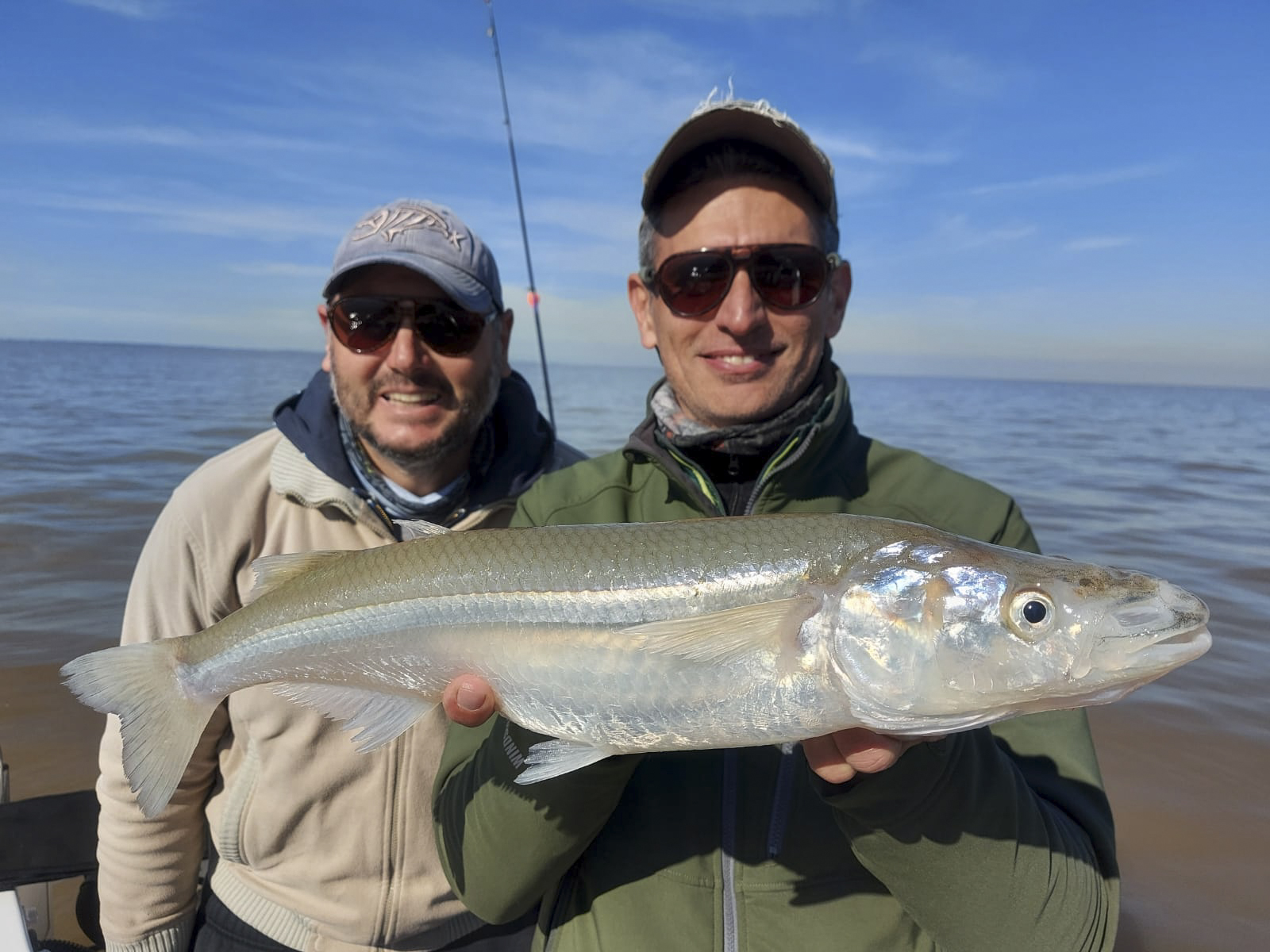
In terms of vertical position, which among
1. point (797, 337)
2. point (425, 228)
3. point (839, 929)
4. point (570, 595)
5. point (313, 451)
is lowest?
point (839, 929)

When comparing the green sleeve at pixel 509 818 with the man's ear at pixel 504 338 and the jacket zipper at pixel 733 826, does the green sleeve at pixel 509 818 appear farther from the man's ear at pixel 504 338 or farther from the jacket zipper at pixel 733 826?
the man's ear at pixel 504 338

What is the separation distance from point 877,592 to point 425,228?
2657mm

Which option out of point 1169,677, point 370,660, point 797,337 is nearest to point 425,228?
point 797,337

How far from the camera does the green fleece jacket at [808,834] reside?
6.89 ft

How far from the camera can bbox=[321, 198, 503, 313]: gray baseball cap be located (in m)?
3.47

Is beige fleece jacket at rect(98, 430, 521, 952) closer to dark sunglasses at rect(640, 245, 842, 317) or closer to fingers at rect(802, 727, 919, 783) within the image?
dark sunglasses at rect(640, 245, 842, 317)

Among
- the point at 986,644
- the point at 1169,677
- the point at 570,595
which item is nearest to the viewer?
the point at 986,644

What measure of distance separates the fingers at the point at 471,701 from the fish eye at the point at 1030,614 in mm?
1475

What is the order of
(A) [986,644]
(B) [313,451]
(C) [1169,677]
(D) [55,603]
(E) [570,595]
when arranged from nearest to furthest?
(A) [986,644], (E) [570,595], (B) [313,451], (C) [1169,677], (D) [55,603]

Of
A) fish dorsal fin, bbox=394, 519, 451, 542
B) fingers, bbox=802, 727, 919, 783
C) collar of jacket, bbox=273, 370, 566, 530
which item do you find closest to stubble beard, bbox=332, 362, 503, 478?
collar of jacket, bbox=273, 370, 566, 530

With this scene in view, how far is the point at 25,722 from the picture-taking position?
6.39 meters

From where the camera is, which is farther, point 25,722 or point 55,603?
point 55,603

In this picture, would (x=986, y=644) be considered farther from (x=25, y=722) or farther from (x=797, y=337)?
(x=25, y=722)

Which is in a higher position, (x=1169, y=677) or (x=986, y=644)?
(x=986, y=644)
